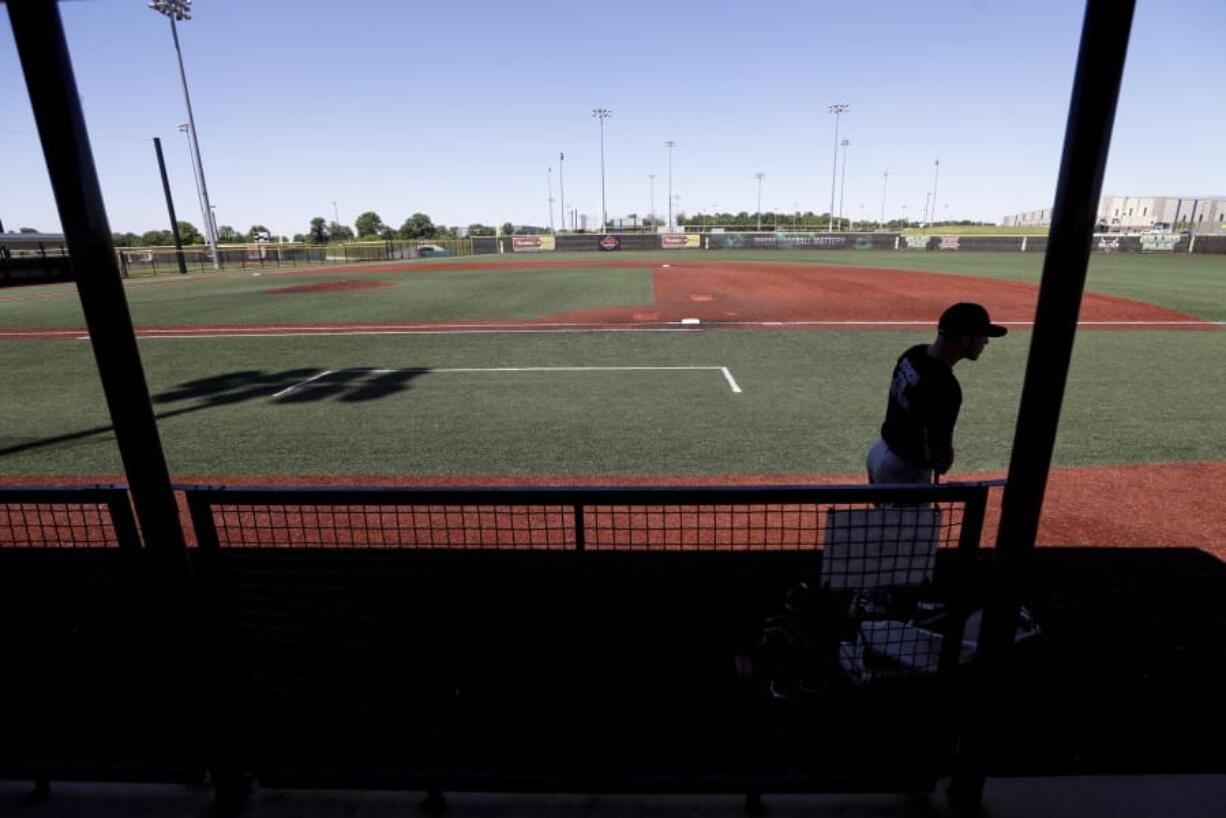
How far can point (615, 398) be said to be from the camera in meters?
9.21

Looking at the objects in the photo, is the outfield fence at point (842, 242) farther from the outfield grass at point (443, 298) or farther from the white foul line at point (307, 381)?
the white foul line at point (307, 381)

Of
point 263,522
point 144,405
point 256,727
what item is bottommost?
point 263,522

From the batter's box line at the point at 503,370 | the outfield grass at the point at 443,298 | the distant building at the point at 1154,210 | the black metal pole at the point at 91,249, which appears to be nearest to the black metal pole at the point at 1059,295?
the black metal pole at the point at 91,249

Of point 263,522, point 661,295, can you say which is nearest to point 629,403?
point 263,522

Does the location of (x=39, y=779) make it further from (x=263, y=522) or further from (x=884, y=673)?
(x=884, y=673)

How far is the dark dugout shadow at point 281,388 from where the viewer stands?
925cm

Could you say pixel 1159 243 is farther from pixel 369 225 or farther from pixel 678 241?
pixel 369 225

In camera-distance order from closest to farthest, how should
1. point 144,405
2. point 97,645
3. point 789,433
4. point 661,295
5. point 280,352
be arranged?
1. point 144,405
2. point 97,645
3. point 789,433
4. point 280,352
5. point 661,295

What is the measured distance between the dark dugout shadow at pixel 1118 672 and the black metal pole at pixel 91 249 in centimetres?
300

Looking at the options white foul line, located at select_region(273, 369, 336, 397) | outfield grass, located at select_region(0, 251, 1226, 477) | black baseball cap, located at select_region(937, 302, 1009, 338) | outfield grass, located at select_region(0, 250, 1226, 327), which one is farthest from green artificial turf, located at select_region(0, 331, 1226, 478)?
outfield grass, located at select_region(0, 250, 1226, 327)

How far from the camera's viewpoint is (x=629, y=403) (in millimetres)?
8953

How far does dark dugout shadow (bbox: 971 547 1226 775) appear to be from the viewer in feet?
9.57

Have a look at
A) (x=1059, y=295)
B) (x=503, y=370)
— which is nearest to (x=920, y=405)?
(x=1059, y=295)

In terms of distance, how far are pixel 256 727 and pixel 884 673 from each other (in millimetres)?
2854
